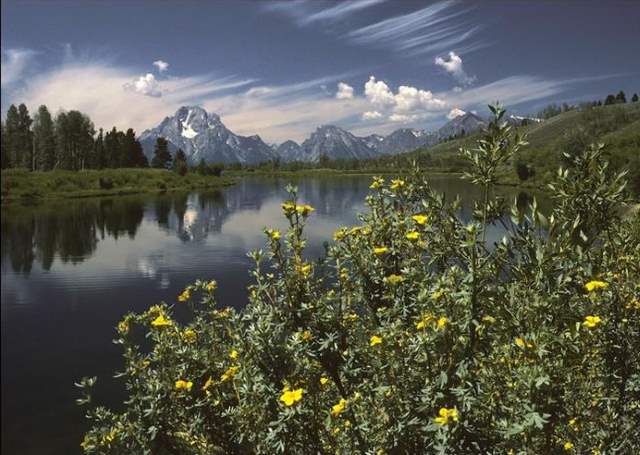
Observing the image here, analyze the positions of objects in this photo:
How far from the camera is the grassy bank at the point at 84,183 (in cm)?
9100

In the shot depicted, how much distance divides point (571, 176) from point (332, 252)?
253 centimetres

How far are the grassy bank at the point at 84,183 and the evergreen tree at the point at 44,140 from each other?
1724cm

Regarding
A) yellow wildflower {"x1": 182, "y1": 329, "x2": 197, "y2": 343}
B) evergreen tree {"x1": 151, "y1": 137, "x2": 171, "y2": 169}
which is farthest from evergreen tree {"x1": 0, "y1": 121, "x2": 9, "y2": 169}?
yellow wildflower {"x1": 182, "y1": 329, "x2": 197, "y2": 343}

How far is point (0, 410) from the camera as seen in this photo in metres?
17.6

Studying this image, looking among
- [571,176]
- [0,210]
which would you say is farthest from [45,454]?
[0,210]

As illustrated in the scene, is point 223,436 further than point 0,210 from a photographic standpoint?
No

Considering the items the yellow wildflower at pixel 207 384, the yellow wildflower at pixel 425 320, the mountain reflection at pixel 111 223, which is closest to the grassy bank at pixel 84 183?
the mountain reflection at pixel 111 223

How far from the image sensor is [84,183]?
107 meters

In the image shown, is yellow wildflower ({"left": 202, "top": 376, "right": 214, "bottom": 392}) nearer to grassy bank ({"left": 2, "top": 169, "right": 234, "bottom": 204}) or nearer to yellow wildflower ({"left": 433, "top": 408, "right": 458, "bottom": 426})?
yellow wildflower ({"left": 433, "top": 408, "right": 458, "bottom": 426})

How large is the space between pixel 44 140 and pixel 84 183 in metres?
26.7

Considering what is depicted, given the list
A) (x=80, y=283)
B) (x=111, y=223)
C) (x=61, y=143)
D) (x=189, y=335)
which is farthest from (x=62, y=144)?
(x=189, y=335)

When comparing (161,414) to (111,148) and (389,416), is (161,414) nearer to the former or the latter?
(389,416)

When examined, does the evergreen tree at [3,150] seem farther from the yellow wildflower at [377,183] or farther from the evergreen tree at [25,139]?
the yellow wildflower at [377,183]

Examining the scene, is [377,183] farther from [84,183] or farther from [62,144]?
[62,144]
